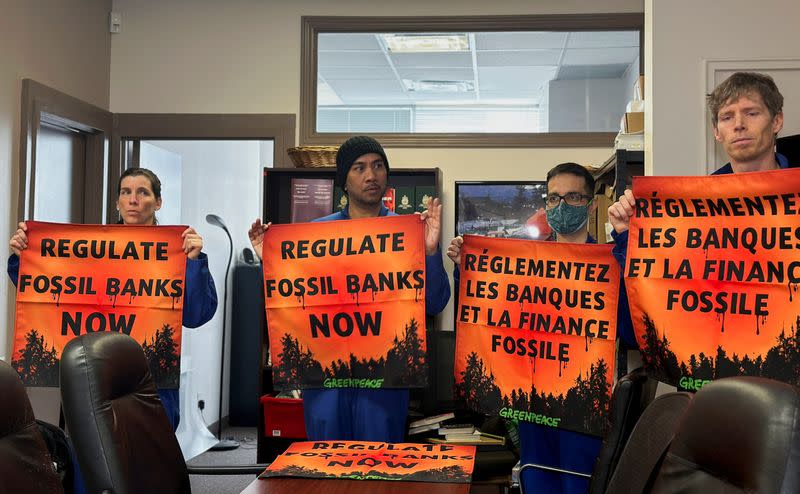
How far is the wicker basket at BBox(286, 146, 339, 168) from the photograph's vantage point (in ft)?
14.8

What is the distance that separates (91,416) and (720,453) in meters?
1.28

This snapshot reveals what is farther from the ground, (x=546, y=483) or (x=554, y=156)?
(x=554, y=156)

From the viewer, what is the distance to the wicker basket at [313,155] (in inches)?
177

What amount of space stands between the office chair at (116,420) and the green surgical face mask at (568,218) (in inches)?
58.9

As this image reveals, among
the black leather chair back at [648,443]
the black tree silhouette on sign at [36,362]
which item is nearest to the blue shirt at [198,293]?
Result: the black tree silhouette on sign at [36,362]

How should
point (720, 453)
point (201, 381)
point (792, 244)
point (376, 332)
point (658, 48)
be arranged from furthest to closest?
point (201, 381)
point (658, 48)
point (376, 332)
point (792, 244)
point (720, 453)

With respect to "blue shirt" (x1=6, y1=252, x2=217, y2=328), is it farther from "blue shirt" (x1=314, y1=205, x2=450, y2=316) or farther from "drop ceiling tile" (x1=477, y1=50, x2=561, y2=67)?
"drop ceiling tile" (x1=477, y1=50, x2=561, y2=67)

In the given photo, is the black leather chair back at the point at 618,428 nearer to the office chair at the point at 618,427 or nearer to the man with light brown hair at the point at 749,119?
the office chair at the point at 618,427

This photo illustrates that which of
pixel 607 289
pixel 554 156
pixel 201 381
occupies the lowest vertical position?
pixel 201 381

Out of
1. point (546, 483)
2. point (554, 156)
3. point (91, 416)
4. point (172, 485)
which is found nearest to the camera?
point (91, 416)

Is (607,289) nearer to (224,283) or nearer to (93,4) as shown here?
(93,4)

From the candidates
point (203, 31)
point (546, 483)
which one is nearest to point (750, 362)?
point (546, 483)

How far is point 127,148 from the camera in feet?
17.0

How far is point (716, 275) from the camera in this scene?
86.0 inches
